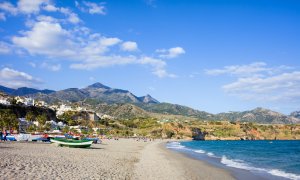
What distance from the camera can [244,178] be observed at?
2831cm

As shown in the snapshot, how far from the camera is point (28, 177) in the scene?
16.6 meters

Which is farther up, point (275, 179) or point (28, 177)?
point (28, 177)

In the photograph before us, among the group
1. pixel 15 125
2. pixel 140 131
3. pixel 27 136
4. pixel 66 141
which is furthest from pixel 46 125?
pixel 140 131

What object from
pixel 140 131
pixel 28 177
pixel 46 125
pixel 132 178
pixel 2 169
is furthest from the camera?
pixel 140 131

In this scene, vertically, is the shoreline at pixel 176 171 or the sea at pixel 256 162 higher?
the shoreline at pixel 176 171

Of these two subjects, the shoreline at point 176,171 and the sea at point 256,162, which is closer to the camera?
the shoreline at point 176,171

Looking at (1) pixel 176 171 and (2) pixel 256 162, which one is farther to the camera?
(2) pixel 256 162

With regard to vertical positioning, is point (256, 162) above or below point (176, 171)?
below

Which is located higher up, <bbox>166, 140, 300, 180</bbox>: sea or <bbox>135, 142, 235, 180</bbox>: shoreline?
<bbox>135, 142, 235, 180</bbox>: shoreline

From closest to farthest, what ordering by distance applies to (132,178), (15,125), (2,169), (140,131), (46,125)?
1. (2,169)
2. (132,178)
3. (15,125)
4. (46,125)
5. (140,131)

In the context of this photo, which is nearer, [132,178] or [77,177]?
[77,177]

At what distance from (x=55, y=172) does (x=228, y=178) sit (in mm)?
15411

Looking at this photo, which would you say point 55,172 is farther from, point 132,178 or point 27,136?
point 27,136

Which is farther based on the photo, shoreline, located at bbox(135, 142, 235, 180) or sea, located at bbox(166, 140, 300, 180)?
sea, located at bbox(166, 140, 300, 180)
